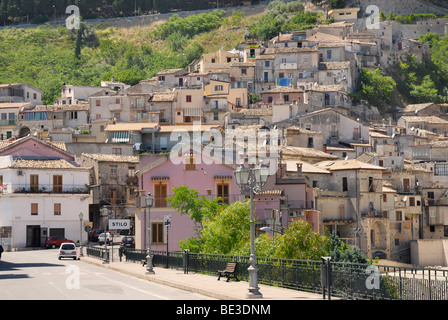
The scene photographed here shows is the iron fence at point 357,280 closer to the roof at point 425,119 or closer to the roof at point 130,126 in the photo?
the roof at point 130,126

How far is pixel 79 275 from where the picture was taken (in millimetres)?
35781

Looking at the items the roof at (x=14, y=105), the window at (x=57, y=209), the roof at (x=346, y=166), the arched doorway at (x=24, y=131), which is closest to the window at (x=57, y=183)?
the window at (x=57, y=209)

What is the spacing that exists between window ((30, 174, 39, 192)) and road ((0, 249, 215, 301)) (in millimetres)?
24946

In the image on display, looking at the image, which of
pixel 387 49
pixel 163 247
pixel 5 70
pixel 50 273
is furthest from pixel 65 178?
pixel 5 70

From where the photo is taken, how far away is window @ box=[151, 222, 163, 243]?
53.1 metres

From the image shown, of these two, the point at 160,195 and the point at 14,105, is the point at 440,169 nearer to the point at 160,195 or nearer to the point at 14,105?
the point at 160,195

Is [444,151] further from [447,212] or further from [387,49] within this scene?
[387,49]

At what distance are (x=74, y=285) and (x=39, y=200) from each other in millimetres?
38873

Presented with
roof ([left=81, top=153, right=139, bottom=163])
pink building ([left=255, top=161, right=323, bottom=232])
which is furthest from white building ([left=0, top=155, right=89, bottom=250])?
pink building ([left=255, top=161, right=323, bottom=232])

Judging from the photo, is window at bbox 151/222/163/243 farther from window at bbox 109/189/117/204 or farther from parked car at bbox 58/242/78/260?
window at bbox 109/189/117/204

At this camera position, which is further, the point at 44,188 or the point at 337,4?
the point at 337,4

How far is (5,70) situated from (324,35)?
55.9 m

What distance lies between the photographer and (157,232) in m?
53.2

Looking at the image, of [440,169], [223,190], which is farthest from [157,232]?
Result: [440,169]
